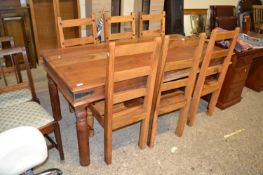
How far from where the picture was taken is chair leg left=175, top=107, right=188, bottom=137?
196 centimetres

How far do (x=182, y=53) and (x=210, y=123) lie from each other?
86cm

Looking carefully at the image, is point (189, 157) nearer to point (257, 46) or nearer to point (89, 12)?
point (257, 46)

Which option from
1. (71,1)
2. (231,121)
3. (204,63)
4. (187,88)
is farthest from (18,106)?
(71,1)

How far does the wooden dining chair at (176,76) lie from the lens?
5.11ft

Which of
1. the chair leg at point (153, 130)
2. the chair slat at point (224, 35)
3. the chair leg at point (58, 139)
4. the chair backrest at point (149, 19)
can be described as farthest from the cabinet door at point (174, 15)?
the chair leg at point (58, 139)

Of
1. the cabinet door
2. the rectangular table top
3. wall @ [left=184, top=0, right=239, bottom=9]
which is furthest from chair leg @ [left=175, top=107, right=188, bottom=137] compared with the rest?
wall @ [left=184, top=0, right=239, bottom=9]

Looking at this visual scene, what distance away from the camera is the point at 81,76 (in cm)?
Result: 150

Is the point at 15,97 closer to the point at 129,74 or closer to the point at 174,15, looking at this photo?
the point at 129,74

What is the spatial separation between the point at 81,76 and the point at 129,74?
0.34 meters

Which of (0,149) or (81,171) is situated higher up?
(0,149)

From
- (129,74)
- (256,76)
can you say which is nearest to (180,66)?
(129,74)

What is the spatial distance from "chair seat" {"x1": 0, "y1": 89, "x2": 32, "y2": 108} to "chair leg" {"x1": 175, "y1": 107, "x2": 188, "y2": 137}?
1.28m

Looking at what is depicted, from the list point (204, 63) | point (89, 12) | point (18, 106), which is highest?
point (89, 12)

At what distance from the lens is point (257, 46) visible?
8.36 feet
